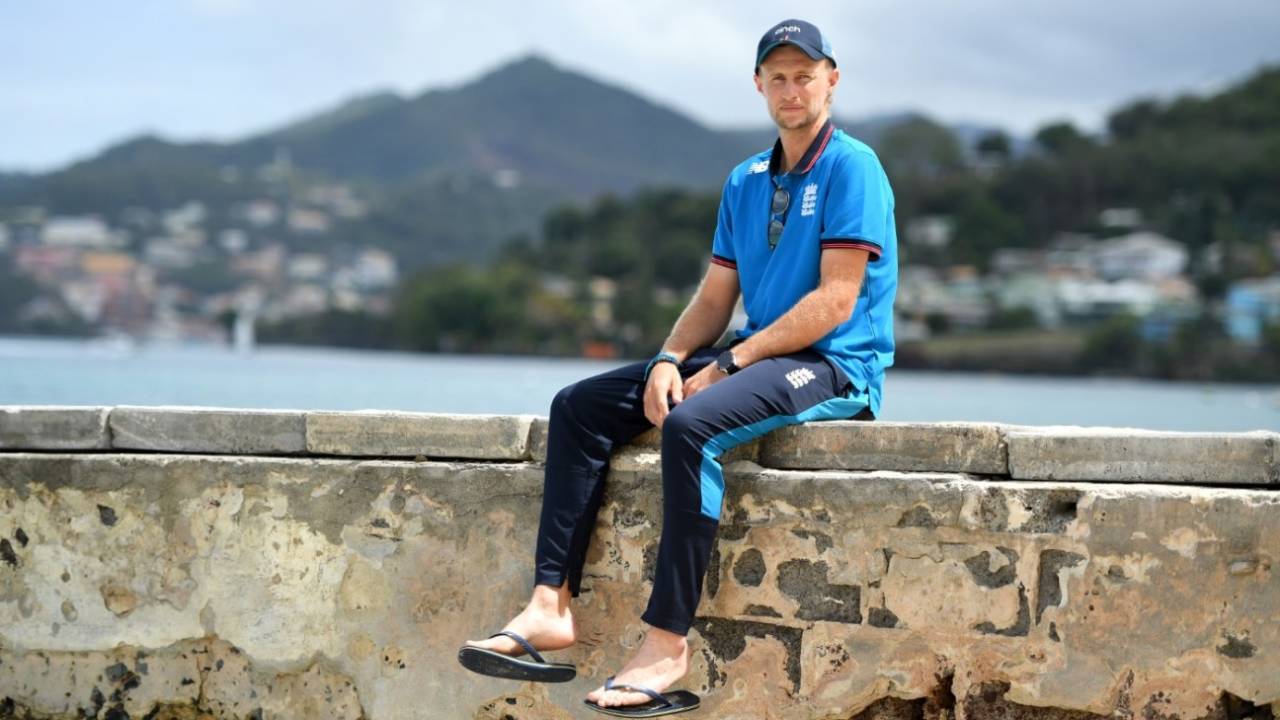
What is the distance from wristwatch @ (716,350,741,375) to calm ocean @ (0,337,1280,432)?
21.9 m

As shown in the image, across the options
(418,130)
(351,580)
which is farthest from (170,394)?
(418,130)

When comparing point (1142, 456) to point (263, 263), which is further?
point (263, 263)

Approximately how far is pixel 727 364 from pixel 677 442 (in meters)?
0.33

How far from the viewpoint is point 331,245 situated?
129000mm

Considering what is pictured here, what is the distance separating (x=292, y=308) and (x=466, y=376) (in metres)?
52.1

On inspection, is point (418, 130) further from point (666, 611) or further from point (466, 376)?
point (666, 611)

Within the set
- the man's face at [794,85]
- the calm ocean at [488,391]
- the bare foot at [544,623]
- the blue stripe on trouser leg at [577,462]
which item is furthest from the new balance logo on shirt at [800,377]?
the calm ocean at [488,391]

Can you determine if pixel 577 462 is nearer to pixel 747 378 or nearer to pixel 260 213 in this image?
pixel 747 378

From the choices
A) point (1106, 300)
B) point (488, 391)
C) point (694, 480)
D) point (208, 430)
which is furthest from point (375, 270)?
point (694, 480)

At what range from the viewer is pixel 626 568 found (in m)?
3.68

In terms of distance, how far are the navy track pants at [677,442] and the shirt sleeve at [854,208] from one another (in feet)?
0.92

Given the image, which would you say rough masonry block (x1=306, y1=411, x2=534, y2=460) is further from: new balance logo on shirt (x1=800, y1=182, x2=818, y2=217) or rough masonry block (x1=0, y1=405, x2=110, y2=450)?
new balance logo on shirt (x1=800, y1=182, x2=818, y2=217)

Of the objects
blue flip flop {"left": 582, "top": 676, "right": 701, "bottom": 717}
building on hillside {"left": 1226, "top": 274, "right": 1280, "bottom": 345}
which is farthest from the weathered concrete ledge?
building on hillside {"left": 1226, "top": 274, "right": 1280, "bottom": 345}

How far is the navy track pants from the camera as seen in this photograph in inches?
132
